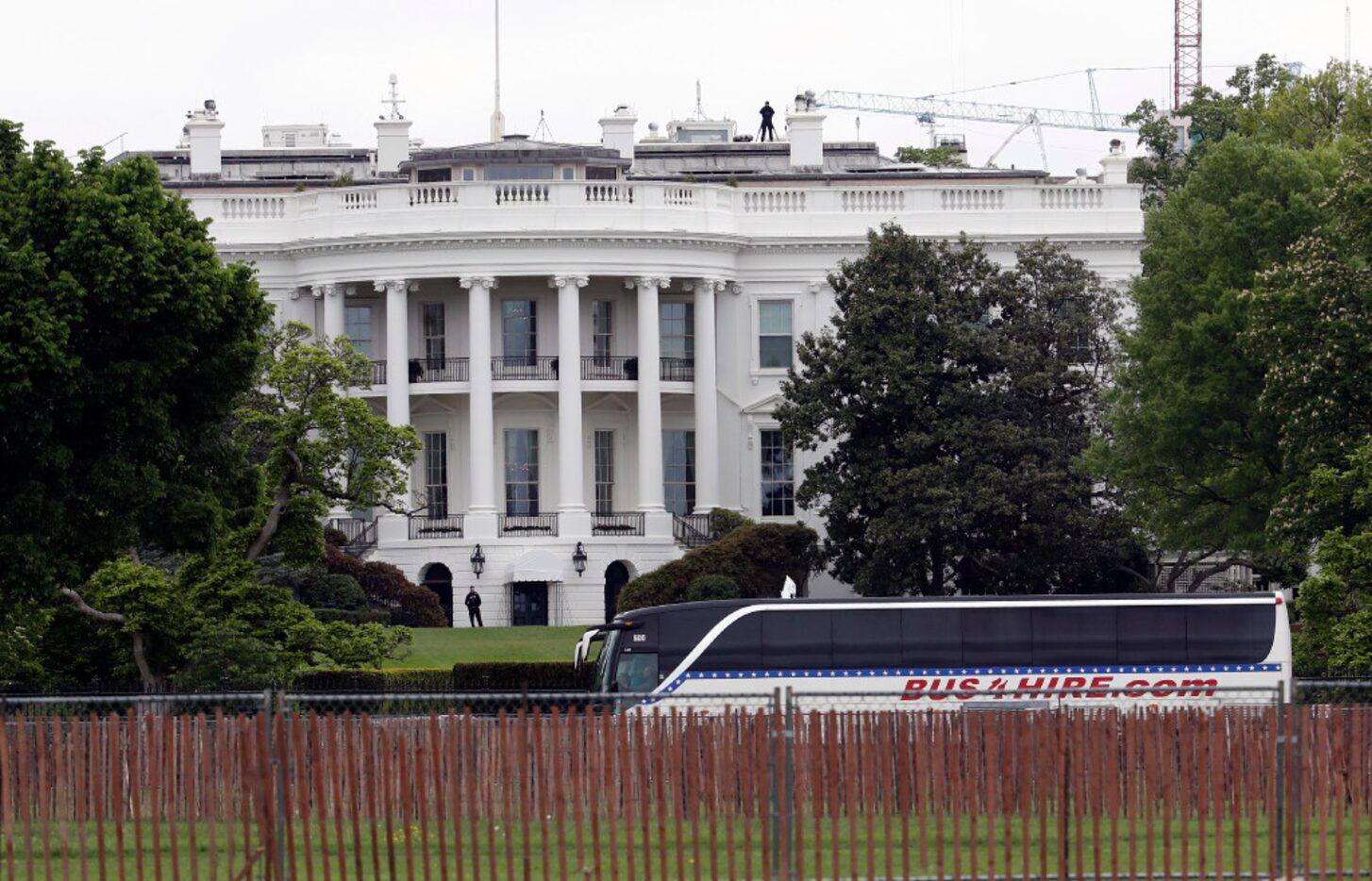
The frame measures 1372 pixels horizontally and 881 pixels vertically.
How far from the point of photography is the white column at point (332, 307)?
244ft

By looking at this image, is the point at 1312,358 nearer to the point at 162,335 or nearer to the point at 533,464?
the point at 162,335

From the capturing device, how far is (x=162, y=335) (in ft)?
119

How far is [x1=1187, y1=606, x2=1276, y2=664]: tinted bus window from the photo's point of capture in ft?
128

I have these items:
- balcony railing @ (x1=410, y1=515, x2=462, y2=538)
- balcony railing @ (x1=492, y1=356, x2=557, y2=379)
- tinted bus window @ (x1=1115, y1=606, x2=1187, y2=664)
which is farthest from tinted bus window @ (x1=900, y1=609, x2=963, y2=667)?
balcony railing @ (x1=492, y1=356, x2=557, y2=379)

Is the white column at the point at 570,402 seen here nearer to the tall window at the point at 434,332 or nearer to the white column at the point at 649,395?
the white column at the point at 649,395

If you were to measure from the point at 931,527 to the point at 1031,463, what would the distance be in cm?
269

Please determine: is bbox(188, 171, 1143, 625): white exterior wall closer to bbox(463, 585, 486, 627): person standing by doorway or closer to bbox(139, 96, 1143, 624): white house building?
bbox(139, 96, 1143, 624): white house building

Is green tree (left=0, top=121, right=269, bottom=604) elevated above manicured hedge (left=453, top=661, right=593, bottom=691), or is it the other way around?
green tree (left=0, top=121, right=269, bottom=604)

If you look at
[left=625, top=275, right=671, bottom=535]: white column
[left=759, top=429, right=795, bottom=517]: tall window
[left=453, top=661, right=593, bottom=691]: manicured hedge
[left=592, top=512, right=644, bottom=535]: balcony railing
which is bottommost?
[left=453, top=661, right=593, bottom=691]: manicured hedge

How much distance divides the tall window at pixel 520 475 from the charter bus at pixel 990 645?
1413 inches

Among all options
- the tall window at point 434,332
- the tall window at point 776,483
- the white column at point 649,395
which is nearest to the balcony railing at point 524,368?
the tall window at point 434,332

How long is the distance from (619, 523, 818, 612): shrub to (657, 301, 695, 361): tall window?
9.10 metres

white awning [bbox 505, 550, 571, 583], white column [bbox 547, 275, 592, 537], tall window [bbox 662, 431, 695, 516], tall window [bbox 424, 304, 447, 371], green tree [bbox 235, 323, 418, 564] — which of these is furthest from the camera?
tall window [bbox 424, 304, 447, 371]

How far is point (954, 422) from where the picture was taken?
63719 millimetres
